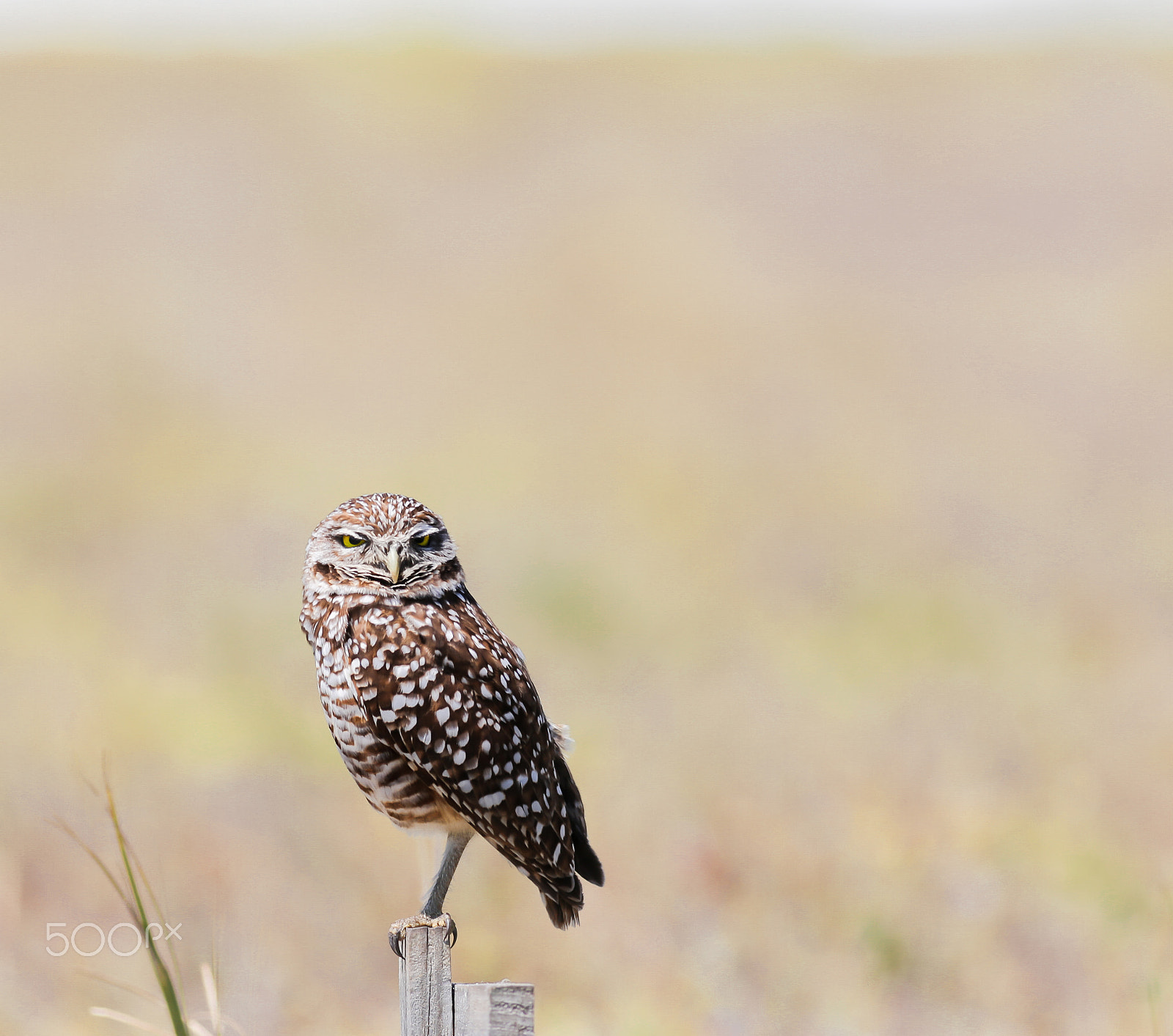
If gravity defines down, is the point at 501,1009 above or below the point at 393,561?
below

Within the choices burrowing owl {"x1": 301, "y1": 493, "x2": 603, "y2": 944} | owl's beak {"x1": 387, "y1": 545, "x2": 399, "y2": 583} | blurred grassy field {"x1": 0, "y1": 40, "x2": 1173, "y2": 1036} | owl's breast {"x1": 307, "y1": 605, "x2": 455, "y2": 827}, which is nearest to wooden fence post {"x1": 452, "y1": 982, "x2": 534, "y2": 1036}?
burrowing owl {"x1": 301, "y1": 493, "x2": 603, "y2": 944}

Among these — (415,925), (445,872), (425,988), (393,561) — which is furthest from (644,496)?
(425,988)

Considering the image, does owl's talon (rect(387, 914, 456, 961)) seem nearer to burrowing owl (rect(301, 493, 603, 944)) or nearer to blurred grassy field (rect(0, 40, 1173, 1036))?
burrowing owl (rect(301, 493, 603, 944))

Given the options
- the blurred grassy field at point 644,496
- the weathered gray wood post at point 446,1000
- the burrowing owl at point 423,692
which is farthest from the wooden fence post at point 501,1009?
the blurred grassy field at point 644,496

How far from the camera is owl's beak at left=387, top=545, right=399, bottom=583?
3.15 metres

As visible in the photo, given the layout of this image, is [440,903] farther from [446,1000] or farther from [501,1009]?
[501,1009]

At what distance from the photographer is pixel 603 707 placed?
9891 millimetres

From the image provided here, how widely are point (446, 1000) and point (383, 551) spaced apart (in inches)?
42.4

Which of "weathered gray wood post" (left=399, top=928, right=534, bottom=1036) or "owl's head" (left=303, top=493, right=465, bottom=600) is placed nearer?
"weathered gray wood post" (left=399, top=928, right=534, bottom=1036)

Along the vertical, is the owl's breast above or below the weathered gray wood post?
above

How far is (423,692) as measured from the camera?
3098 millimetres

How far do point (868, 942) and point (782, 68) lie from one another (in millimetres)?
34544

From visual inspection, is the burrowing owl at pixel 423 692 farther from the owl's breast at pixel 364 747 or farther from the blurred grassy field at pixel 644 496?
the blurred grassy field at pixel 644 496

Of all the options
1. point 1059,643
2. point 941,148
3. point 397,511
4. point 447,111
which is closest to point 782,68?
point 941,148
